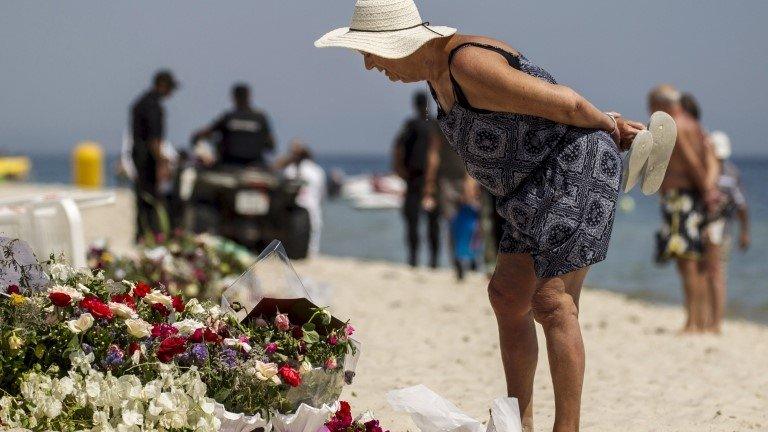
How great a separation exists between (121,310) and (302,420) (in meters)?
0.63

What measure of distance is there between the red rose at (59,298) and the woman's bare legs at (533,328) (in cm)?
135

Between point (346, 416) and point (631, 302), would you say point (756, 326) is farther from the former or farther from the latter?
point (346, 416)

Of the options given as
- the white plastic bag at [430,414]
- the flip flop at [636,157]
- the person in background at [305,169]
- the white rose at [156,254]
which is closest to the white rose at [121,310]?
the white plastic bag at [430,414]

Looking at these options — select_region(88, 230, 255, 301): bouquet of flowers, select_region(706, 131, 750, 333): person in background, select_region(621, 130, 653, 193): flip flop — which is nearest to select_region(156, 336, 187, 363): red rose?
select_region(621, 130, 653, 193): flip flop

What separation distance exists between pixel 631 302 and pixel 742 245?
205 centimetres

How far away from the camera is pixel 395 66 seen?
3502 mm

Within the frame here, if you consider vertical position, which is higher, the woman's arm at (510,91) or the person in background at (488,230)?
the woman's arm at (510,91)

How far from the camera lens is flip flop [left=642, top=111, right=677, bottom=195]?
3.61m

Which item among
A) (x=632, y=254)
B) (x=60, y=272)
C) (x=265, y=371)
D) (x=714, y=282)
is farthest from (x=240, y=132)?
(x=632, y=254)

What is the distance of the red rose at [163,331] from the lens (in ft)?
10.9

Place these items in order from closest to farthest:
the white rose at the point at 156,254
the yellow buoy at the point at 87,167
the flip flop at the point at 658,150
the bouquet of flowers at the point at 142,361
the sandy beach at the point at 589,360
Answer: the bouquet of flowers at the point at 142,361, the flip flop at the point at 658,150, the sandy beach at the point at 589,360, the white rose at the point at 156,254, the yellow buoy at the point at 87,167

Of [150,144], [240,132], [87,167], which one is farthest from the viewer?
[87,167]

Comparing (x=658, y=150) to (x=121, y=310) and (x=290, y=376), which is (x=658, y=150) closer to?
(x=290, y=376)

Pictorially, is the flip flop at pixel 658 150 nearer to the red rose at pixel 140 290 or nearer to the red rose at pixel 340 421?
the red rose at pixel 340 421
